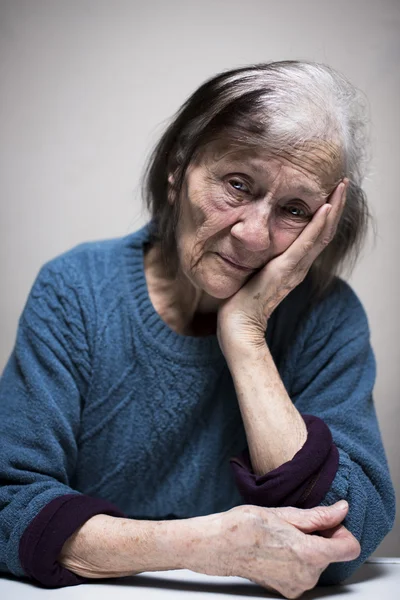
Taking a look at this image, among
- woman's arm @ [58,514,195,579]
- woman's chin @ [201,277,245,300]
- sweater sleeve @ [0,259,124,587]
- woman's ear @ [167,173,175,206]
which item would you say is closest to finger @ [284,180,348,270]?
woman's chin @ [201,277,245,300]

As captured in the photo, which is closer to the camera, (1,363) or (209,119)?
(209,119)

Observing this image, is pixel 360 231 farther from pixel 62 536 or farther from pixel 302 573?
pixel 62 536

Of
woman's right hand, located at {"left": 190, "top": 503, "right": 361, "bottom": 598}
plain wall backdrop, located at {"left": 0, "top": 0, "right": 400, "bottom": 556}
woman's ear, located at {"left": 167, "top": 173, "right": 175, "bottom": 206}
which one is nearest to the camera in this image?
woman's right hand, located at {"left": 190, "top": 503, "right": 361, "bottom": 598}

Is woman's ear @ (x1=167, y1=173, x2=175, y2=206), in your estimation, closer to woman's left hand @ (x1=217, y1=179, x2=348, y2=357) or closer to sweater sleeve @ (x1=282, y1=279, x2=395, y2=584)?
woman's left hand @ (x1=217, y1=179, x2=348, y2=357)

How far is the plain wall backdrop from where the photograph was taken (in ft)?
6.13

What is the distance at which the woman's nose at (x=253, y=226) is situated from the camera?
4.22 ft

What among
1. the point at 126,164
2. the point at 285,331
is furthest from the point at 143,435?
the point at 126,164

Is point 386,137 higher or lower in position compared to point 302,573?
higher

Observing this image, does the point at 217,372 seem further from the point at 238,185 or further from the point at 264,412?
the point at 238,185

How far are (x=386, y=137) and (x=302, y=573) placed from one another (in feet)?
3.85

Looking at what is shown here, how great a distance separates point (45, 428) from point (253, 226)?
0.50 m

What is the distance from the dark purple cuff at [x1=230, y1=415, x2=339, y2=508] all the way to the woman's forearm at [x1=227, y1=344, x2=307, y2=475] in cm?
3

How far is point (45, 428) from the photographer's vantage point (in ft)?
4.30

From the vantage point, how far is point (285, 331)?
152cm
